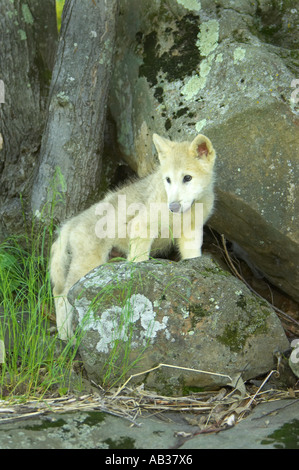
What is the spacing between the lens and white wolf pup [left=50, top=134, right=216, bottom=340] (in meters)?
5.16

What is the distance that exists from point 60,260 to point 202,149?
1896mm

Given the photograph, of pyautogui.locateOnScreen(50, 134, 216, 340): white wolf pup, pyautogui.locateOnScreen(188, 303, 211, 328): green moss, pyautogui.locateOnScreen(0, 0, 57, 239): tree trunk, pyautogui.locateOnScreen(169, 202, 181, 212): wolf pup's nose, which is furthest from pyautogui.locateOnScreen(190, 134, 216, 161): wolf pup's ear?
pyautogui.locateOnScreen(0, 0, 57, 239): tree trunk

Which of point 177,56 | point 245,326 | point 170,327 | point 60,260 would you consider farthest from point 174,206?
point 177,56

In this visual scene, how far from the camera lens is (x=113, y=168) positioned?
679cm

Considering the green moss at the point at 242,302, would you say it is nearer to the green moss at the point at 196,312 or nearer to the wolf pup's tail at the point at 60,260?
the green moss at the point at 196,312

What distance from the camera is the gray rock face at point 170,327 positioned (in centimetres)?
442

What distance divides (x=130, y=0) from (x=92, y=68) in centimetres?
103

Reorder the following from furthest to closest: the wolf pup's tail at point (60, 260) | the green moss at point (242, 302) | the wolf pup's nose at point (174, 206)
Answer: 1. the wolf pup's tail at point (60, 260)
2. the wolf pup's nose at point (174, 206)
3. the green moss at point (242, 302)

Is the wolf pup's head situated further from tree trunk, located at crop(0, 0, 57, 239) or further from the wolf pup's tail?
tree trunk, located at crop(0, 0, 57, 239)

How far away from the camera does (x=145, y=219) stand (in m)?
5.38

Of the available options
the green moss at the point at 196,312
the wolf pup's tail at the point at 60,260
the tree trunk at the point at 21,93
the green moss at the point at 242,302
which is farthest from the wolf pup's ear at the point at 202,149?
the tree trunk at the point at 21,93

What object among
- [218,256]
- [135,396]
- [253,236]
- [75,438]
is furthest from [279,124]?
[75,438]
